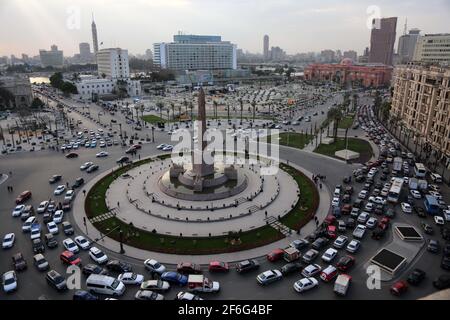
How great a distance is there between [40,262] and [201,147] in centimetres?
2259

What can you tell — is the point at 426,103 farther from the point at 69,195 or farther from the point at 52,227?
the point at 52,227

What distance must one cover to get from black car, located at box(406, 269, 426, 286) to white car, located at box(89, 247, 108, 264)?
2481 cm

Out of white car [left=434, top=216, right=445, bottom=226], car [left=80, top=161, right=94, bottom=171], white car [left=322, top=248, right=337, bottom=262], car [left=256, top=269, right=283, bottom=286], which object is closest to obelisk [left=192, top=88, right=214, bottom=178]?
car [left=80, top=161, right=94, bottom=171]

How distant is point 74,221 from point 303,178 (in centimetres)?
3000

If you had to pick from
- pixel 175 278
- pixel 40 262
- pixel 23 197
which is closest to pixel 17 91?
pixel 23 197

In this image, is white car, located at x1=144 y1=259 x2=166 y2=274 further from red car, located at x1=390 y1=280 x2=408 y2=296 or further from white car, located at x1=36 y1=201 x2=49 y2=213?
red car, located at x1=390 y1=280 x2=408 y2=296

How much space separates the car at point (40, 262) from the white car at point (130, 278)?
21.5 ft

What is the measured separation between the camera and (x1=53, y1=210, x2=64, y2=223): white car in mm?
33853

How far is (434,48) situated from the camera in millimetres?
144500

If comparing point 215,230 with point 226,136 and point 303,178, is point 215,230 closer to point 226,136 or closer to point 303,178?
point 303,178

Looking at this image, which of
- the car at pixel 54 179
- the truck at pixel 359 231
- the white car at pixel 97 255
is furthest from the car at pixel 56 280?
the truck at pixel 359 231

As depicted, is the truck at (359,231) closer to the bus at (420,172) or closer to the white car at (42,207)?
the bus at (420,172)

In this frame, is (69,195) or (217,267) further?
(69,195)
